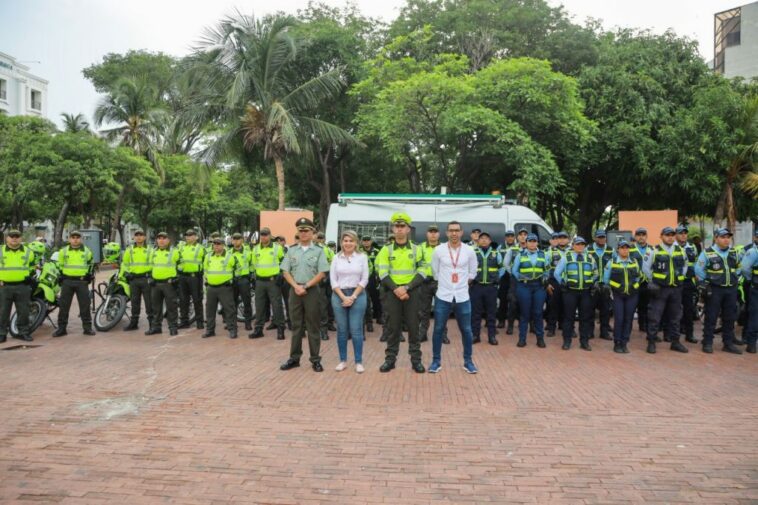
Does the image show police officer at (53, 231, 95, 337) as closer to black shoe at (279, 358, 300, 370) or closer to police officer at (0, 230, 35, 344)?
police officer at (0, 230, 35, 344)

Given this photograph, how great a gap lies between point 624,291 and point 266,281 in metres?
5.75

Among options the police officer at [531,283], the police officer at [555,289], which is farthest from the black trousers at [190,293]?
the police officer at [555,289]

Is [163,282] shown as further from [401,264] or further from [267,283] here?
[401,264]

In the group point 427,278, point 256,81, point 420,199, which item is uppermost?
point 256,81

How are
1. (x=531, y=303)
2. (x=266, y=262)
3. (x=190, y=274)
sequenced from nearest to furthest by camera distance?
(x=531, y=303) < (x=266, y=262) < (x=190, y=274)

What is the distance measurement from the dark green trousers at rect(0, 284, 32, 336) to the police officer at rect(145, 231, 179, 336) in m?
1.85

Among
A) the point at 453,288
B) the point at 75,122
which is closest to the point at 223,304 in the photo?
the point at 453,288

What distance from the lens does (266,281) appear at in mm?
9406

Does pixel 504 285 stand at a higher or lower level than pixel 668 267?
lower

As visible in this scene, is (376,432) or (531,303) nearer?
(376,432)

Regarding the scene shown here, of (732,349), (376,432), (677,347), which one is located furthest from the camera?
(677,347)

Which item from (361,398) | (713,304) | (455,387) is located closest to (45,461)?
(361,398)

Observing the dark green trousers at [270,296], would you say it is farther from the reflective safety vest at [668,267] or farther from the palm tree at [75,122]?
the palm tree at [75,122]

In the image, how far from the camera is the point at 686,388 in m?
6.30
